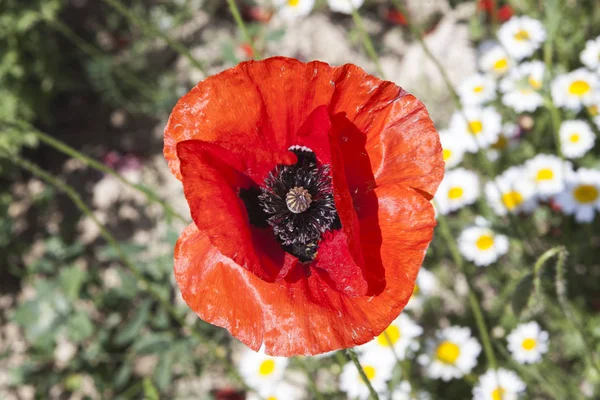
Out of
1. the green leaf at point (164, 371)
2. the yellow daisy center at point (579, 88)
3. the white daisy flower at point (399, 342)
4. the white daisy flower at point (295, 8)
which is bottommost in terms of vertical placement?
the white daisy flower at point (399, 342)

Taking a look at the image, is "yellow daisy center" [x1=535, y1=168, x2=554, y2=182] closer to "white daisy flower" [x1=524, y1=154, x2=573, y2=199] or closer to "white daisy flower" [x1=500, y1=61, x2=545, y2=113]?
"white daisy flower" [x1=524, y1=154, x2=573, y2=199]

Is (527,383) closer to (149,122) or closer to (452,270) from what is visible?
(452,270)

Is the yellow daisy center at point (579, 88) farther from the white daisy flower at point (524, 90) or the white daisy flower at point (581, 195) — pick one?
the white daisy flower at point (581, 195)

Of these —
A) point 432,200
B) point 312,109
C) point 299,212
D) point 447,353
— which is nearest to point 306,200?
point 299,212

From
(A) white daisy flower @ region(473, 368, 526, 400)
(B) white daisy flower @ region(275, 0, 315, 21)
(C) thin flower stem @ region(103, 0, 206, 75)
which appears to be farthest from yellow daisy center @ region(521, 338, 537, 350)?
(B) white daisy flower @ region(275, 0, 315, 21)

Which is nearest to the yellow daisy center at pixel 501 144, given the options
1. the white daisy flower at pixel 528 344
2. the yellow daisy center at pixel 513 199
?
the yellow daisy center at pixel 513 199

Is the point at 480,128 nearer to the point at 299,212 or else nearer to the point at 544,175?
the point at 544,175
